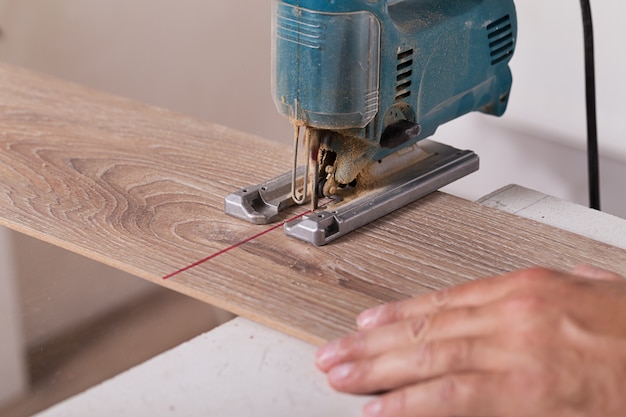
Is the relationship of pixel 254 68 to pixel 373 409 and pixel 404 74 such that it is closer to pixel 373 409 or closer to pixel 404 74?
pixel 404 74

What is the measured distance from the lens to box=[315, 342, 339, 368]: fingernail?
984 millimetres

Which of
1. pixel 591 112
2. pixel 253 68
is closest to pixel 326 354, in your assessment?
pixel 591 112

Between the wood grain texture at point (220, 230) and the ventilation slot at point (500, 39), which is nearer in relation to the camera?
the wood grain texture at point (220, 230)

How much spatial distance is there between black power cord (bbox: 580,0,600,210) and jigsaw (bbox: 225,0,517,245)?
168 mm

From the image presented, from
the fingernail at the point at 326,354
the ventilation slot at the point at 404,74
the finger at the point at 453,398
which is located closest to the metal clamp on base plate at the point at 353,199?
the ventilation slot at the point at 404,74

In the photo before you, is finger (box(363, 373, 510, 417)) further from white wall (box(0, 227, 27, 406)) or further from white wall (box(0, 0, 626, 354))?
white wall (box(0, 0, 626, 354))

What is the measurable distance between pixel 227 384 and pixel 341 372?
0.39 ft

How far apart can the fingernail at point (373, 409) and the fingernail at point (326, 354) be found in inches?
2.8

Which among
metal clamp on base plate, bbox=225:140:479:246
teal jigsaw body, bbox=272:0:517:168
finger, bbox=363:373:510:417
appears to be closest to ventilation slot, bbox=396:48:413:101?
teal jigsaw body, bbox=272:0:517:168

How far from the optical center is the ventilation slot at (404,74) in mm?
1270

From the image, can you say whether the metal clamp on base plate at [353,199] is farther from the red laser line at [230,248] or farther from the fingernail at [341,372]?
the fingernail at [341,372]

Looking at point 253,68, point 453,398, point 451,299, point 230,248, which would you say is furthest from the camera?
point 253,68

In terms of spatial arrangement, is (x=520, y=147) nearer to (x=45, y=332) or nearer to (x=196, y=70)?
(x=45, y=332)

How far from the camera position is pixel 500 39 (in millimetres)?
1456
